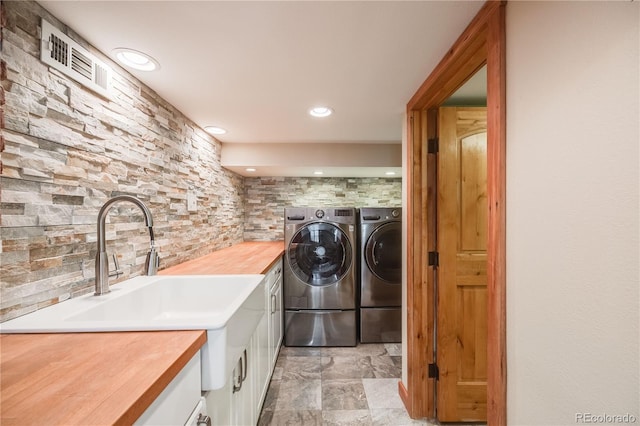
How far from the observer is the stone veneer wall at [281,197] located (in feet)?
11.0

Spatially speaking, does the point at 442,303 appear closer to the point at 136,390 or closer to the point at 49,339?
the point at 136,390

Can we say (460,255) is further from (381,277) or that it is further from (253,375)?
(253,375)

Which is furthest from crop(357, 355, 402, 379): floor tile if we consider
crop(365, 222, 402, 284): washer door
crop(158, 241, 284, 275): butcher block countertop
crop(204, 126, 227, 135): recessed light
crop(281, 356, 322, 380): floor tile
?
crop(204, 126, 227, 135): recessed light

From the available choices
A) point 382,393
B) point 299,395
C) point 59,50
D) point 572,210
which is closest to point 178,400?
point 572,210

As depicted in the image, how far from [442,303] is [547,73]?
136 cm

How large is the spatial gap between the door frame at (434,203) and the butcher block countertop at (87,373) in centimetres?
98

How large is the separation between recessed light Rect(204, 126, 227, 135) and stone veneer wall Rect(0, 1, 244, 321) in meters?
Result: 0.50

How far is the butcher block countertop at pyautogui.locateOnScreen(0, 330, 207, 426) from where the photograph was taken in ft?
1.57

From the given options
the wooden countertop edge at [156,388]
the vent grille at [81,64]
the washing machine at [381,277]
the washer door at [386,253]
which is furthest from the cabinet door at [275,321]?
the vent grille at [81,64]

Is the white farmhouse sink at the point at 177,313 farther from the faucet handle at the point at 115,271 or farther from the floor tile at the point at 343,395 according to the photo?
the floor tile at the point at 343,395

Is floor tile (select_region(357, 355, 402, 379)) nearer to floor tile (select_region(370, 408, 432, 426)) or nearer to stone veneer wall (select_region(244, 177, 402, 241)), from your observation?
floor tile (select_region(370, 408, 432, 426))

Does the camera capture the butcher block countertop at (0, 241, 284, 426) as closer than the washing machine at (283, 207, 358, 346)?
Yes

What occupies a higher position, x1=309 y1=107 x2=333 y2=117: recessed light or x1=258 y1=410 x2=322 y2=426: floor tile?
x1=309 y1=107 x2=333 y2=117: recessed light

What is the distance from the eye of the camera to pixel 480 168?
63.6 inches
